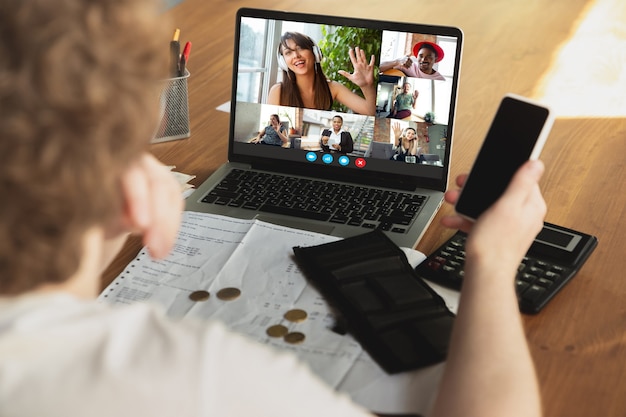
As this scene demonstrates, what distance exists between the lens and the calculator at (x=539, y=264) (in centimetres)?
106

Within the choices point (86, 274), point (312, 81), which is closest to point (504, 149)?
point (312, 81)

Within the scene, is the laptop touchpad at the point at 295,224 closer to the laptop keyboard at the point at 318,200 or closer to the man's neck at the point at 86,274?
the laptop keyboard at the point at 318,200

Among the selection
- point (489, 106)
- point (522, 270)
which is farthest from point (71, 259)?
point (489, 106)

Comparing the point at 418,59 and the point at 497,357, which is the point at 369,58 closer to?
the point at 418,59

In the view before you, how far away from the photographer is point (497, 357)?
83 centimetres

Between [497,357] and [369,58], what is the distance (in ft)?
2.10

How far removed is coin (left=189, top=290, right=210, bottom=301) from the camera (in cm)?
107

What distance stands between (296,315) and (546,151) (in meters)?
0.69

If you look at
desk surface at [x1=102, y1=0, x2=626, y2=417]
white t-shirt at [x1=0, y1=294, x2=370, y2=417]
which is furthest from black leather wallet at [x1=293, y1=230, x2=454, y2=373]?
white t-shirt at [x1=0, y1=294, x2=370, y2=417]

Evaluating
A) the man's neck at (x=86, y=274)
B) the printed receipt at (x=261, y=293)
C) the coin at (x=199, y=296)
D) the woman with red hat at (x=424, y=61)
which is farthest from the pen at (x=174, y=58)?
the man's neck at (x=86, y=274)

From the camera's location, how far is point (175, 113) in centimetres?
155

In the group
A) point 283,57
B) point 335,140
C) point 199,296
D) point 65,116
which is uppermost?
point 65,116

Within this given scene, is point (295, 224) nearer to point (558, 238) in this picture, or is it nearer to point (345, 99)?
point (345, 99)

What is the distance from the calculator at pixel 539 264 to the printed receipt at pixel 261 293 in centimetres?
3
